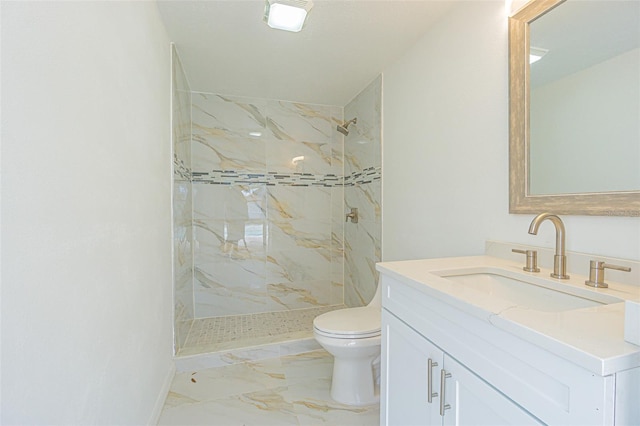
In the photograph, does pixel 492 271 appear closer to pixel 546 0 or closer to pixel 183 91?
pixel 546 0

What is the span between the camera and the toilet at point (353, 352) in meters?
1.60

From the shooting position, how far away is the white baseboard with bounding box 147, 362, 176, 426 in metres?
1.48

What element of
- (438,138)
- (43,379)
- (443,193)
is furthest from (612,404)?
(438,138)

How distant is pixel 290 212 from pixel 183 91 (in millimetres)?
1423

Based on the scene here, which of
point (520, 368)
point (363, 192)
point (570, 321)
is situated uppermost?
point (363, 192)

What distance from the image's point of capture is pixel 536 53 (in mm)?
1178

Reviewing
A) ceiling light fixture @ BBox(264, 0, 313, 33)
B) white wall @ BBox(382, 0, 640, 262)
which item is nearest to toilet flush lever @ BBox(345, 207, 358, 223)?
white wall @ BBox(382, 0, 640, 262)

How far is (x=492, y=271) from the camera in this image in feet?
3.82

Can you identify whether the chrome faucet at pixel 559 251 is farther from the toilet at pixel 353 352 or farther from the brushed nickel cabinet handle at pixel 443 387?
the toilet at pixel 353 352

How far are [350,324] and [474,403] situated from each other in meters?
0.97

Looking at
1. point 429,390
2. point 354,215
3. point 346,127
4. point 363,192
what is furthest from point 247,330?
point 346,127

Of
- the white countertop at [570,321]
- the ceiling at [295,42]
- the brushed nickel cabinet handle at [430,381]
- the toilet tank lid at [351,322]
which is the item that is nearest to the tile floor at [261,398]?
the toilet tank lid at [351,322]

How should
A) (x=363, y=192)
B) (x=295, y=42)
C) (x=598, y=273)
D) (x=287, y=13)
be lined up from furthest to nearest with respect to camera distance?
(x=363, y=192) → (x=295, y=42) → (x=287, y=13) → (x=598, y=273)

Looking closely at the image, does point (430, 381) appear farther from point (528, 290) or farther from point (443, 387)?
point (528, 290)
